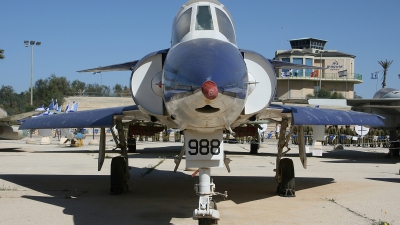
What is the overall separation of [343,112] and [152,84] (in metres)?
4.66

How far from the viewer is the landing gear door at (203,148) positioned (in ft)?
20.0

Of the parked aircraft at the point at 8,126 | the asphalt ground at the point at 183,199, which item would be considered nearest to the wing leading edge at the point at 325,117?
the asphalt ground at the point at 183,199

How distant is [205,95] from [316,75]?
259ft

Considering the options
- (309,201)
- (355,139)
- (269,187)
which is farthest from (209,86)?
(355,139)

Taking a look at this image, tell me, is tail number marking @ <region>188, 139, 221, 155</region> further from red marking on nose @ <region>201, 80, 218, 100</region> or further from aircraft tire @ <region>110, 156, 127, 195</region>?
aircraft tire @ <region>110, 156, 127, 195</region>

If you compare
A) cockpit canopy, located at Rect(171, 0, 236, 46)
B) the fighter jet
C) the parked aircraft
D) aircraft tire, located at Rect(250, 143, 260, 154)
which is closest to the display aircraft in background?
cockpit canopy, located at Rect(171, 0, 236, 46)

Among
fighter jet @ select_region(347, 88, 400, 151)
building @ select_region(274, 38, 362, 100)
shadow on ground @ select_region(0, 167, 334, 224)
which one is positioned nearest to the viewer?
shadow on ground @ select_region(0, 167, 334, 224)

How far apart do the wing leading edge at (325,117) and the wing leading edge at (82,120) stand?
2861mm

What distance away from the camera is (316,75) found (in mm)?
80812

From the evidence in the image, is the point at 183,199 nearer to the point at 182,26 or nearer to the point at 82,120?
the point at 82,120

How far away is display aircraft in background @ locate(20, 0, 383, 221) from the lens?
16.6 feet

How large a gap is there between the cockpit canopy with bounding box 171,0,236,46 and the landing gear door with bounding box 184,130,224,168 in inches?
55.9

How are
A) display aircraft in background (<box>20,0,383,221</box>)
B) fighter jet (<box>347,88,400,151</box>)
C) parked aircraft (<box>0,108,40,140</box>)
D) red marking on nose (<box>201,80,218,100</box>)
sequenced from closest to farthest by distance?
red marking on nose (<box>201,80,218,100</box>)
display aircraft in background (<box>20,0,383,221</box>)
fighter jet (<box>347,88,400,151</box>)
parked aircraft (<box>0,108,40,140</box>)

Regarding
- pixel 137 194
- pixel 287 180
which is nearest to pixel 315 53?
pixel 287 180
